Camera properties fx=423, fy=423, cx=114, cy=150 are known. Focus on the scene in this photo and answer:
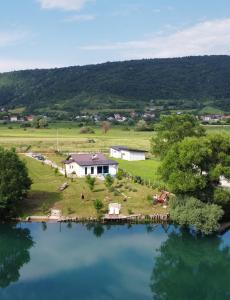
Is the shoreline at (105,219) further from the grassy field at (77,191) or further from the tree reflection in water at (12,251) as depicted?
the tree reflection in water at (12,251)

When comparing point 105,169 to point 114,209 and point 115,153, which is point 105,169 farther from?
point 115,153

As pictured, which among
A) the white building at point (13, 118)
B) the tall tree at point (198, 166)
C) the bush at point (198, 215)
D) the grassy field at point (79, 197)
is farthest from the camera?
the white building at point (13, 118)

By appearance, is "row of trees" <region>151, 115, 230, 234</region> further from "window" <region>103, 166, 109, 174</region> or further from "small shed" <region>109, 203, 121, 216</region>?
"window" <region>103, 166, 109, 174</region>

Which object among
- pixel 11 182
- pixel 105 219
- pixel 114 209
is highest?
pixel 11 182

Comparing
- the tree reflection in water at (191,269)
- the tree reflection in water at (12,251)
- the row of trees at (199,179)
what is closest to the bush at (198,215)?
the row of trees at (199,179)

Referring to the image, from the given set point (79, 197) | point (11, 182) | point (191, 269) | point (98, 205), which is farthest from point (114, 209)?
point (191, 269)

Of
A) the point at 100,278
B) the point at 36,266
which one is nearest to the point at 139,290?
the point at 100,278

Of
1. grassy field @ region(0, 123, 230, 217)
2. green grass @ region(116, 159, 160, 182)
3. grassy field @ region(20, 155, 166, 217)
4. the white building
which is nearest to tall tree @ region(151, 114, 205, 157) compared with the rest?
green grass @ region(116, 159, 160, 182)
